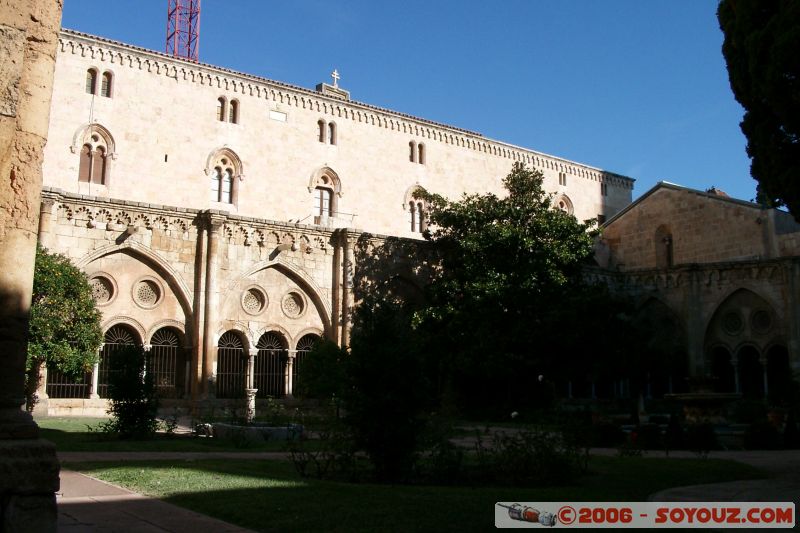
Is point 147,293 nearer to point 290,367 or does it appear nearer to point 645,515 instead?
point 290,367

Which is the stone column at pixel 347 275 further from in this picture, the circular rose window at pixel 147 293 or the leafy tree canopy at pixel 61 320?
the leafy tree canopy at pixel 61 320

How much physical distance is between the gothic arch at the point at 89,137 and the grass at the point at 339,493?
23711 millimetres

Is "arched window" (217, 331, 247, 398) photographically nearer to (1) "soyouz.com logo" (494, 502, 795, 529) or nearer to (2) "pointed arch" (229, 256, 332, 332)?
(2) "pointed arch" (229, 256, 332, 332)

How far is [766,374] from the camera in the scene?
29.1 meters

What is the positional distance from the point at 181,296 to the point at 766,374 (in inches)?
830

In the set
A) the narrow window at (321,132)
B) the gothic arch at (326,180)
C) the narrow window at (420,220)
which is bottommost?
the narrow window at (420,220)

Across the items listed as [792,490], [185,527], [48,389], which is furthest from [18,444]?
[48,389]

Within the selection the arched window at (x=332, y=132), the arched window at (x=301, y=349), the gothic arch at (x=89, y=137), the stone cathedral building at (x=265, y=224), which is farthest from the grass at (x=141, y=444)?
the arched window at (x=332, y=132)

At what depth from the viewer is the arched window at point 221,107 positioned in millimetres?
34016

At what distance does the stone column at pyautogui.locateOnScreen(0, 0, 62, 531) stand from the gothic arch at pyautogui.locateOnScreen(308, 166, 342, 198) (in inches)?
1213

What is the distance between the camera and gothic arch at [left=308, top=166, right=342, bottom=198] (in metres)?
36.1

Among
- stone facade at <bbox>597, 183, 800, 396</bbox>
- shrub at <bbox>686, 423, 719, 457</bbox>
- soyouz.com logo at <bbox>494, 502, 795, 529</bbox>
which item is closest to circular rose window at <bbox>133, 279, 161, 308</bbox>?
shrub at <bbox>686, 423, 719, 457</bbox>

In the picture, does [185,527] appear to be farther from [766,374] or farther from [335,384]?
[766,374]

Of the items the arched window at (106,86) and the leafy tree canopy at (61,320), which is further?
the arched window at (106,86)
